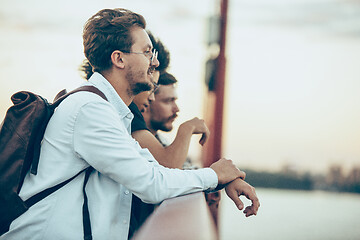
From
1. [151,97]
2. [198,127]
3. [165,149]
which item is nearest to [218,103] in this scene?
[151,97]

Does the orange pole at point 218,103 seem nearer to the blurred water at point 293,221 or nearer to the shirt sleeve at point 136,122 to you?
the blurred water at point 293,221

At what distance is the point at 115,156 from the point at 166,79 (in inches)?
65.4

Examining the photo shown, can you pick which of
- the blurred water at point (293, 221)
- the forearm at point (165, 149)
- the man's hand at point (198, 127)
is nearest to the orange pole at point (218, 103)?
the blurred water at point (293, 221)

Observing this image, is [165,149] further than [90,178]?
Yes

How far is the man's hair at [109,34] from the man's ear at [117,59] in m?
0.02

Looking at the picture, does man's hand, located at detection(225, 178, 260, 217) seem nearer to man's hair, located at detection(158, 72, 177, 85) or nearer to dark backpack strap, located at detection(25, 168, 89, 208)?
dark backpack strap, located at detection(25, 168, 89, 208)

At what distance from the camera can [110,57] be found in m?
2.15

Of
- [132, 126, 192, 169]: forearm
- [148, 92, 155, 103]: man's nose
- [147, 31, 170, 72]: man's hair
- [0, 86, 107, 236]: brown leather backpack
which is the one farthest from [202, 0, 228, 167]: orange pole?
[0, 86, 107, 236]: brown leather backpack

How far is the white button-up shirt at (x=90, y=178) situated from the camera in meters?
1.59

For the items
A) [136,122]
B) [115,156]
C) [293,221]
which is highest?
[115,156]

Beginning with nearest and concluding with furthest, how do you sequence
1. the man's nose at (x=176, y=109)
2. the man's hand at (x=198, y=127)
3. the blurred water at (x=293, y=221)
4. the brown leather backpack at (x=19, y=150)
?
the brown leather backpack at (x=19, y=150) → the man's hand at (x=198, y=127) → the man's nose at (x=176, y=109) → the blurred water at (x=293, y=221)

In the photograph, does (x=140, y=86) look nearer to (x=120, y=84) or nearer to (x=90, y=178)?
(x=120, y=84)

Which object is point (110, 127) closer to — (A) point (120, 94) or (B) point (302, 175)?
(A) point (120, 94)

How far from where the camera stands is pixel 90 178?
1697 millimetres
